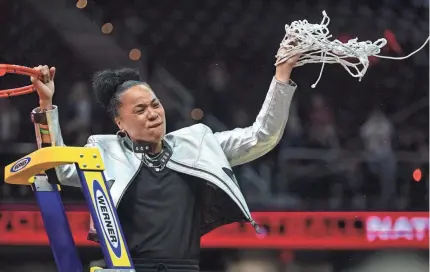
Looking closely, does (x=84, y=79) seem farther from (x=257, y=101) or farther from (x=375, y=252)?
(x=375, y=252)

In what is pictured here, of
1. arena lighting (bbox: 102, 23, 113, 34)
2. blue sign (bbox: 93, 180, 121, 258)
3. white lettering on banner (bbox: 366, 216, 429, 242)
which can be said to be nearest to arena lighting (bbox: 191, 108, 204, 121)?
arena lighting (bbox: 102, 23, 113, 34)

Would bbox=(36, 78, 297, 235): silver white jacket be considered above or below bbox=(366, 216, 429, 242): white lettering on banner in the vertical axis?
above

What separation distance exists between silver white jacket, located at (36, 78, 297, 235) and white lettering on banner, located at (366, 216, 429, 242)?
3.17m

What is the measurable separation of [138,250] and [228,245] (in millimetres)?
3109

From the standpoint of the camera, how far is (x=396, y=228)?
5.84 m

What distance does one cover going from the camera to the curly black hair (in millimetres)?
2762

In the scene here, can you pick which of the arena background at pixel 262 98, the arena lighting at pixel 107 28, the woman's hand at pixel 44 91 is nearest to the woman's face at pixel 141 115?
the woman's hand at pixel 44 91

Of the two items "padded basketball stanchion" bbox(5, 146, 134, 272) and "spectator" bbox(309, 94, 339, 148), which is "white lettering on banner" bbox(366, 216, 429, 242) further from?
"padded basketball stanchion" bbox(5, 146, 134, 272)

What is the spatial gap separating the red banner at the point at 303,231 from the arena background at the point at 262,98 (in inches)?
0.5

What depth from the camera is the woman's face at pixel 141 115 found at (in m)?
2.68

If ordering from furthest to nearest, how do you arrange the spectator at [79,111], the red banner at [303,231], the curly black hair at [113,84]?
the spectator at [79,111]
the red banner at [303,231]
the curly black hair at [113,84]

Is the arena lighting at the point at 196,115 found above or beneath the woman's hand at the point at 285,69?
beneath

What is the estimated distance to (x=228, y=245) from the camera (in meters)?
5.70

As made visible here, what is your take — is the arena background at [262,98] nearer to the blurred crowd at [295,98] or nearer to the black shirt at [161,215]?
the blurred crowd at [295,98]
